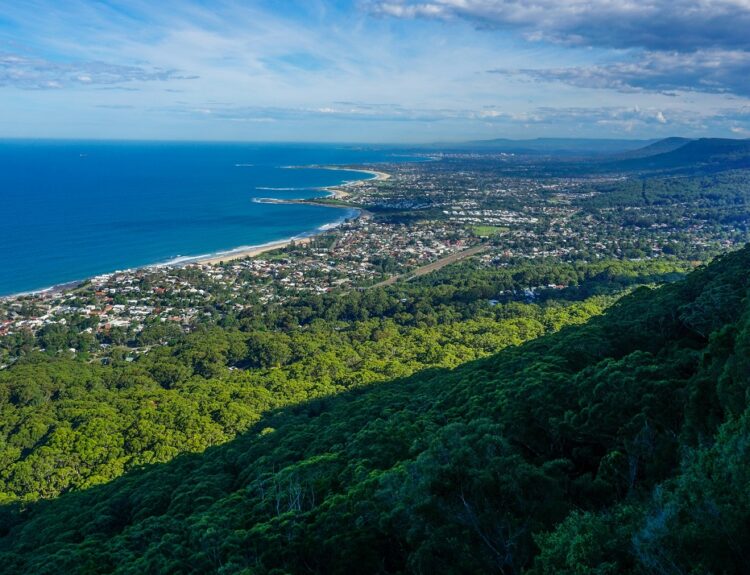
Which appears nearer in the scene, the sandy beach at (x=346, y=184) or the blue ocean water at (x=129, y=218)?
the blue ocean water at (x=129, y=218)

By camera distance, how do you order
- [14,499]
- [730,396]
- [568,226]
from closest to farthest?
[730,396], [14,499], [568,226]

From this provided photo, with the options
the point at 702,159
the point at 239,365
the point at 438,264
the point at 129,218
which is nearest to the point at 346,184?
the point at 129,218

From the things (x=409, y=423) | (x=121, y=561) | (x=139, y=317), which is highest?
(x=409, y=423)

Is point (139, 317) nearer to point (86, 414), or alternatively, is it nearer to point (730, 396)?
point (86, 414)

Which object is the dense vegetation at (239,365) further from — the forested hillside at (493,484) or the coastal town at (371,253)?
the forested hillside at (493,484)

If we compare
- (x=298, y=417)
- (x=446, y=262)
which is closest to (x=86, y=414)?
(x=298, y=417)

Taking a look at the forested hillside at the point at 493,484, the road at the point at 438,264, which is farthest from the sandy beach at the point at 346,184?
the forested hillside at the point at 493,484

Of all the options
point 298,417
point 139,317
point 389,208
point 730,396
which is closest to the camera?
point 730,396
